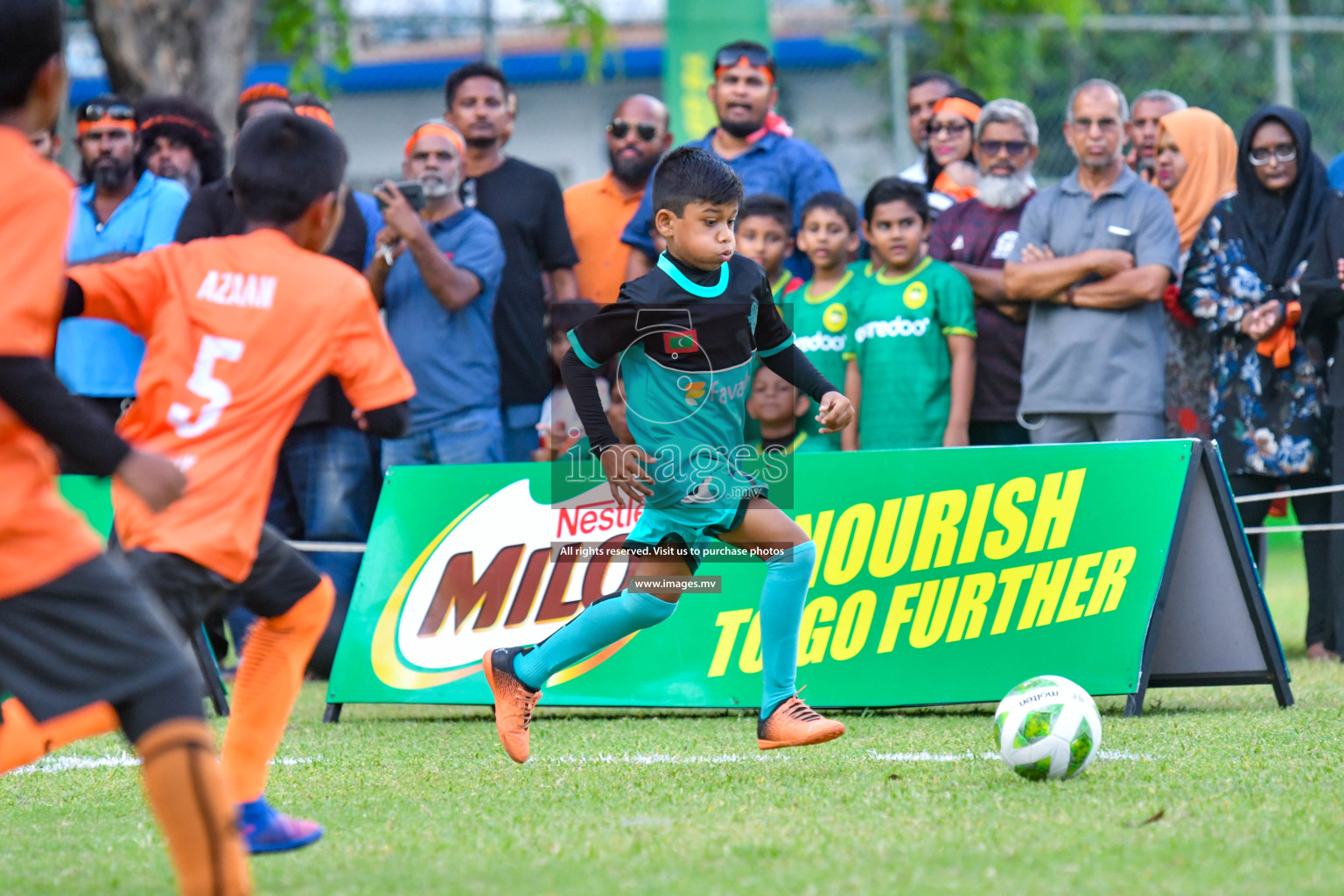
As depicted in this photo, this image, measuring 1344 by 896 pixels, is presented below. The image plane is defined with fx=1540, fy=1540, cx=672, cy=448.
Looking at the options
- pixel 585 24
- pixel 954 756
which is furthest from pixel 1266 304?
pixel 585 24

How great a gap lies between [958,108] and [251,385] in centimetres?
585

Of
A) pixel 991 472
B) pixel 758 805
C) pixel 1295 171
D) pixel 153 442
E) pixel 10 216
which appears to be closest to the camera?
pixel 10 216

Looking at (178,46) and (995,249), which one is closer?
(995,249)

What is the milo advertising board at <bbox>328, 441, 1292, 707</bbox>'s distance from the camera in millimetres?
5855

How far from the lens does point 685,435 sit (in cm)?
493

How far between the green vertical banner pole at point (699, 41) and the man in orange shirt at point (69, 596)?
7880 millimetres

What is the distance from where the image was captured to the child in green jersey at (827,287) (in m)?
7.48

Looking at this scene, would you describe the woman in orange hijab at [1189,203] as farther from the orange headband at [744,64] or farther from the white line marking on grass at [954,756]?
the white line marking on grass at [954,756]

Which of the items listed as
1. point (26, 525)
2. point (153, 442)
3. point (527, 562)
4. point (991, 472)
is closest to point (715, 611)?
point (527, 562)

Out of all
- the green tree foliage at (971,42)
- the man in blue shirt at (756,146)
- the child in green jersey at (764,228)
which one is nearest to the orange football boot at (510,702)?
the child in green jersey at (764,228)

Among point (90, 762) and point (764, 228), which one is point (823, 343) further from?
point (90, 762)

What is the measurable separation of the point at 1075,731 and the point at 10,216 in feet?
10.2

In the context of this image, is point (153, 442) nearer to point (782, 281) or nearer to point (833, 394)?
point (833, 394)

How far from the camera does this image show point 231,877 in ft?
9.29
